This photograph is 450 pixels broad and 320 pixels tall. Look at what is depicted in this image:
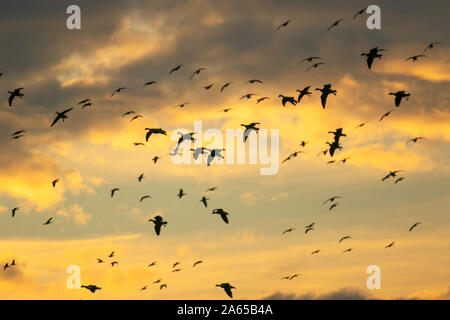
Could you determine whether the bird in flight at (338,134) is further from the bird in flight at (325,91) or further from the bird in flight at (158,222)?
A: the bird in flight at (158,222)

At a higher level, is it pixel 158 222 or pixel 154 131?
pixel 154 131

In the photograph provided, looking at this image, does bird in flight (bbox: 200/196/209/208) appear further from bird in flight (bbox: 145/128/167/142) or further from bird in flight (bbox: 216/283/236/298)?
bird in flight (bbox: 216/283/236/298)

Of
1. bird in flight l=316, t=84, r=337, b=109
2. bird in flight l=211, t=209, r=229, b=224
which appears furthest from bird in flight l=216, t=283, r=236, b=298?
bird in flight l=316, t=84, r=337, b=109

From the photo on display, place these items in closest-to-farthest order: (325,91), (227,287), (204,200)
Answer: (227,287), (325,91), (204,200)

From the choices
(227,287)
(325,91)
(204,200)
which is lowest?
(227,287)

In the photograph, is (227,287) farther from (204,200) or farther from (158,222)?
(204,200)

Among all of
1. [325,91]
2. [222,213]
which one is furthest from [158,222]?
[325,91]

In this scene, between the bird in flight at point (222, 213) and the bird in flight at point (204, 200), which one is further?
the bird in flight at point (204, 200)

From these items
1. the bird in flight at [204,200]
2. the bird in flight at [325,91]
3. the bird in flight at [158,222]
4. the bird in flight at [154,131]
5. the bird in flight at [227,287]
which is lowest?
the bird in flight at [227,287]

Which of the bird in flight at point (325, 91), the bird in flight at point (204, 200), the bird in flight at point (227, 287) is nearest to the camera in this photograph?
the bird in flight at point (227, 287)

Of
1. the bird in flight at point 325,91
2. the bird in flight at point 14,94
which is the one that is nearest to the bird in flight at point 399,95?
the bird in flight at point 325,91
